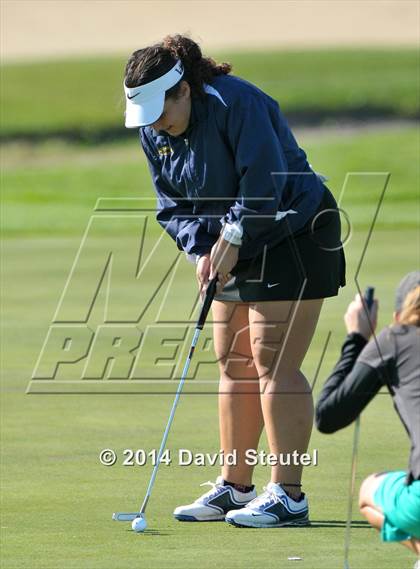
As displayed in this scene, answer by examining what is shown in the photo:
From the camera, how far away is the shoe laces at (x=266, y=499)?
6.04 metres

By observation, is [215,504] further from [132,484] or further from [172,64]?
[172,64]

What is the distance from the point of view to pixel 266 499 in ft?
19.9

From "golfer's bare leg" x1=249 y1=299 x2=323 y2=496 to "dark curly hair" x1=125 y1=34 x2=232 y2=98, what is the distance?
0.95 metres

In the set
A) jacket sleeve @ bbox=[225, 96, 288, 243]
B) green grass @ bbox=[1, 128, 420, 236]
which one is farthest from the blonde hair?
green grass @ bbox=[1, 128, 420, 236]

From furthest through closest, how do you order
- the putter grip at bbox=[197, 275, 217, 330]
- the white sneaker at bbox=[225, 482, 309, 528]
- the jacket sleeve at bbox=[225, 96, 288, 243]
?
the putter grip at bbox=[197, 275, 217, 330] → the white sneaker at bbox=[225, 482, 309, 528] → the jacket sleeve at bbox=[225, 96, 288, 243]

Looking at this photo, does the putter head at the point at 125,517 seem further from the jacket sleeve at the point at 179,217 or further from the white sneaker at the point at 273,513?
the jacket sleeve at the point at 179,217

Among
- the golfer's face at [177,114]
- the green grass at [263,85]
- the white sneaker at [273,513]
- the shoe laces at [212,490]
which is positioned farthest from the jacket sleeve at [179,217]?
the green grass at [263,85]

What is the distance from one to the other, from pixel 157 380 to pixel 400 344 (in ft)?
16.6

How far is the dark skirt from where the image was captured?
6.12 m

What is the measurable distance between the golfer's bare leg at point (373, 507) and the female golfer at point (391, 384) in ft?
0.07

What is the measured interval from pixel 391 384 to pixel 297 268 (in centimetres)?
169

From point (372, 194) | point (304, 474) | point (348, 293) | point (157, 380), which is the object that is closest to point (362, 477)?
point (304, 474)

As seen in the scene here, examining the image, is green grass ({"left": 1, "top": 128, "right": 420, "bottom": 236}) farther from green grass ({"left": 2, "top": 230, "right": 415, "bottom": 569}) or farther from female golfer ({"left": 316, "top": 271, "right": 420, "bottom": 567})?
female golfer ({"left": 316, "top": 271, "right": 420, "bottom": 567})

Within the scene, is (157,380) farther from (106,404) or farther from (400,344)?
(400,344)
